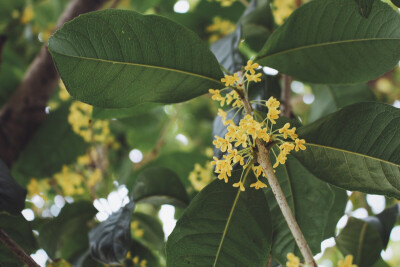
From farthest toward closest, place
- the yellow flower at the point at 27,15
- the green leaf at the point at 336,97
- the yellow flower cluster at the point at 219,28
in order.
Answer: the yellow flower at the point at 27,15
the yellow flower cluster at the point at 219,28
the green leaf at the point at 336,97

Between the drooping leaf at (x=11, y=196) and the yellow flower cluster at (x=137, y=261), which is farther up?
the drooping leaf at (x=11, y=196)

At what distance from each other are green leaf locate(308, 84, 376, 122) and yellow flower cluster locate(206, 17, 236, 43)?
21.9 inches

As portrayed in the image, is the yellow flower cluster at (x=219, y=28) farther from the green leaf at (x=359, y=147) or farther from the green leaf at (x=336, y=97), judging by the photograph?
the green leaf at (x=359, y=147)

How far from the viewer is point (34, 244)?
48.8 inches

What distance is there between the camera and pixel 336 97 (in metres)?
1.61

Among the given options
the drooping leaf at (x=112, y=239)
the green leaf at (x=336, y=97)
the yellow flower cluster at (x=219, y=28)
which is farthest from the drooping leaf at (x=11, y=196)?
the yellow flower cluster at (x=219, y=28)

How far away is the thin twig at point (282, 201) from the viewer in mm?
712

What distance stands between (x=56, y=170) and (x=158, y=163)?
51 centimetres

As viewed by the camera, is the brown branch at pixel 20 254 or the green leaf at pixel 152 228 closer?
the brown branch at pixel 20 254

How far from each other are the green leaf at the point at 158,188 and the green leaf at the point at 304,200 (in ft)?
1.29

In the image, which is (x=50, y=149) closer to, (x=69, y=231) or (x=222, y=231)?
(x=69, y=231)

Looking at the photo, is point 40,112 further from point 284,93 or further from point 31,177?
point 284,93

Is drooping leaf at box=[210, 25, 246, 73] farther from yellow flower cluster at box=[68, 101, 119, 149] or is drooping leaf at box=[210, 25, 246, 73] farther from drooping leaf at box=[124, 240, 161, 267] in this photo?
drooping leaf at box=[124, 240, 161, 267]

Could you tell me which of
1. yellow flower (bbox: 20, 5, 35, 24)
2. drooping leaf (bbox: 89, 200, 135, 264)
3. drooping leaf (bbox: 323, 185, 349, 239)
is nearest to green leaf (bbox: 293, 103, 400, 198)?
drooping leaf (bbox: 323, 185, 349, 239)
